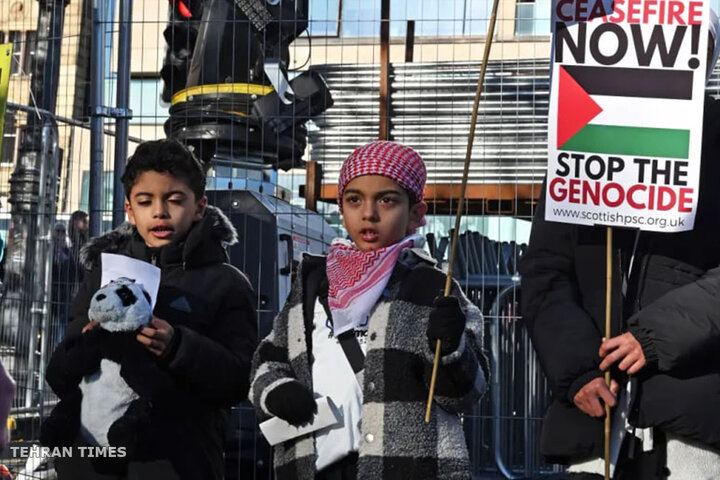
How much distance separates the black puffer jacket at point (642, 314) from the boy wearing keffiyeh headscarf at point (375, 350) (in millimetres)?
233

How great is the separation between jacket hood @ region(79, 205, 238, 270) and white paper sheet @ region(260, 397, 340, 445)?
738mm

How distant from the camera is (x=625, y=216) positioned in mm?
3342

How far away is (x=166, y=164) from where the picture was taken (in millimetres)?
4160

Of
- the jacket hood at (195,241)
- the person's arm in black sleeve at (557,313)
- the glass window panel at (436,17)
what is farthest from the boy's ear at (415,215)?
the glass window panel at (436,17)

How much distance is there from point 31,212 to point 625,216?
4441 millimetres

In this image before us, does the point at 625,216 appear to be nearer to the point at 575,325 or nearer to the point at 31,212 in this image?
the point at 575,325

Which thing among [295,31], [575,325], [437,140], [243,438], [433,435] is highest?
[295,31]

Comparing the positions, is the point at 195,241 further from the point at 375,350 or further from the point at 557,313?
the point at 557,313

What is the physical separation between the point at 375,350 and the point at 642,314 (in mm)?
691

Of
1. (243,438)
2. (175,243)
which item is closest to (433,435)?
(175,243)

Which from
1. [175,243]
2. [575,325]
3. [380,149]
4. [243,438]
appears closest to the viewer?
[575,325]

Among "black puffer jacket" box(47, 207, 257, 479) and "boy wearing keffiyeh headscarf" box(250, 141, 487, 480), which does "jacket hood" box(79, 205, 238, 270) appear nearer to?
"black puffer jacket" box(47, 207, 257, 479)

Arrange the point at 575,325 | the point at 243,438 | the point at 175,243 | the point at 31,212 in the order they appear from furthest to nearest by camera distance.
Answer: the point at 31,212 → the point at 243,438 → the point at 175,243 → the point at 575,325

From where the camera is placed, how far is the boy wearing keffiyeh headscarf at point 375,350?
3385 mm
